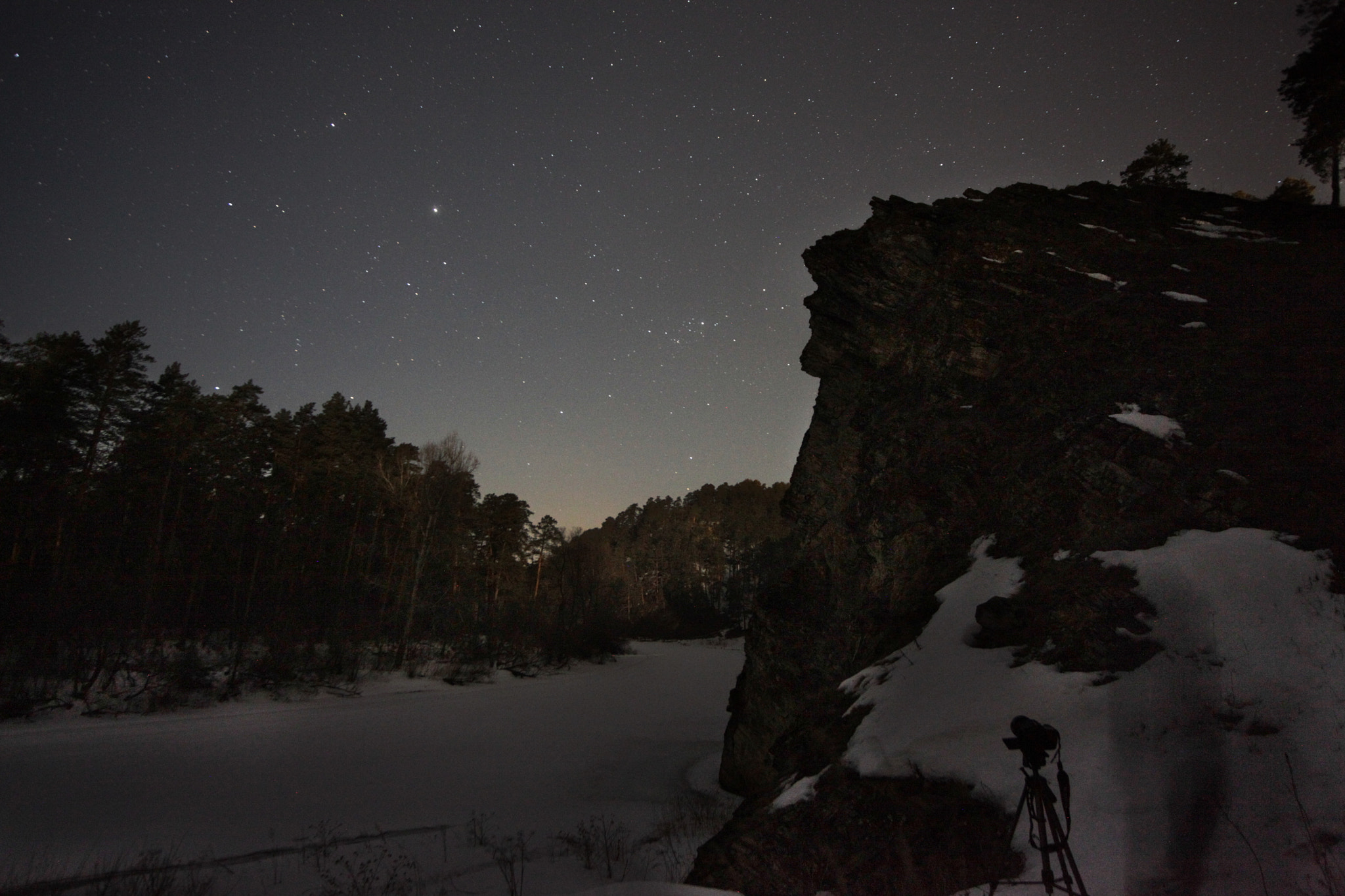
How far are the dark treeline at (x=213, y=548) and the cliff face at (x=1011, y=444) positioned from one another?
21.8 m

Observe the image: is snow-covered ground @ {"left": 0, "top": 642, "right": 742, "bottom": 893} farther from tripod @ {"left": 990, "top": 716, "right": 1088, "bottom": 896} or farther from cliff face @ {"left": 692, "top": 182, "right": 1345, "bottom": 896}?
tripod @ {"left": 990, "top": 716, "right": 1088, "bottom": 896}

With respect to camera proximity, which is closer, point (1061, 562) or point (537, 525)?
point (1061, 562)

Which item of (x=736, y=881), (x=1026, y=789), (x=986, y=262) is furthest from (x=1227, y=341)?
(x=736, y=881)

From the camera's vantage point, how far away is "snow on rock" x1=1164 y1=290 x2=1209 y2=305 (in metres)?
11.2

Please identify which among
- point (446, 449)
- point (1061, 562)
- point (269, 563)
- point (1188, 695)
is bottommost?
point (269, 563)

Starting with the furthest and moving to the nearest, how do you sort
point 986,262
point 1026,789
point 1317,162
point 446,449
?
point 446,449 < point 1317,162 < point 986,262 < point 1026,789

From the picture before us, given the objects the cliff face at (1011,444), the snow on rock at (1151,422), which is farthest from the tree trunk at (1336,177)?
the snow on rock at (1151,422)

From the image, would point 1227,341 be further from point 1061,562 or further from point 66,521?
point 66,521

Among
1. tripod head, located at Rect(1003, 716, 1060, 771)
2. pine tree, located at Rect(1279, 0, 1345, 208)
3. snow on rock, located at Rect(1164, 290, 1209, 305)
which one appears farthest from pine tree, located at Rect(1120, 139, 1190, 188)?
tripod head, located at Rect(1003, 716, 1060, 771)

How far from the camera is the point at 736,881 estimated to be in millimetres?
5379

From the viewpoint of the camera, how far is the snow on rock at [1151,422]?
26.3 ft

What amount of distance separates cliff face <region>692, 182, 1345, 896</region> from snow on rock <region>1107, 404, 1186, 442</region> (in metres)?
0.05

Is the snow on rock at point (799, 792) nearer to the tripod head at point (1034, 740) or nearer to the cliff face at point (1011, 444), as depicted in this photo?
the cliff face at point (1011, 444)

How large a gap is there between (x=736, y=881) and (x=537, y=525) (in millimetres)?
67624
